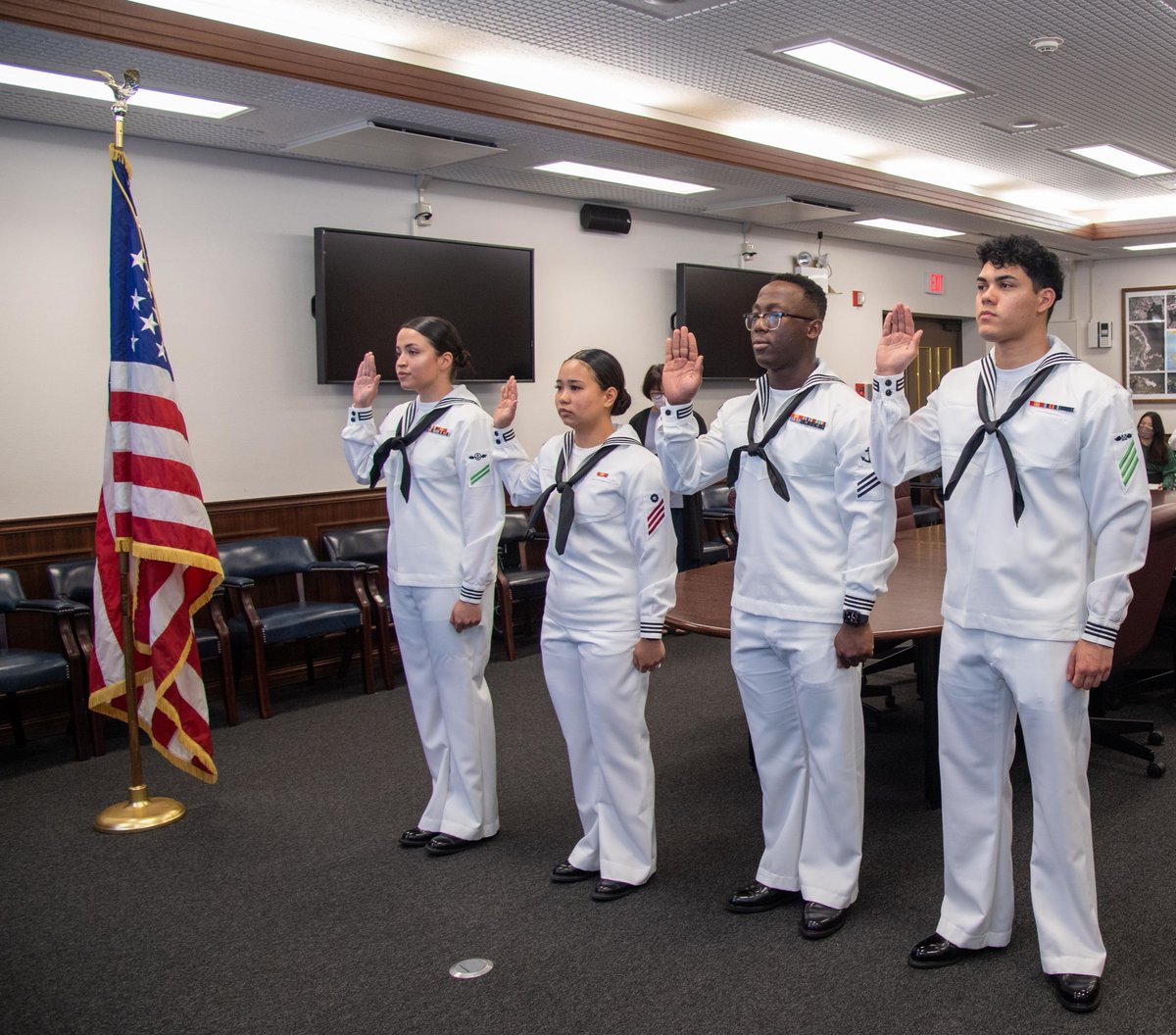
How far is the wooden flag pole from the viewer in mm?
4082

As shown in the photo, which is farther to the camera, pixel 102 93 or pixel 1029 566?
pixel 102 93

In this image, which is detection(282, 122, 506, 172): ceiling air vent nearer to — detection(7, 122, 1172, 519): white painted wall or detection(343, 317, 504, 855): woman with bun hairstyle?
detection(7, 122, 1172, 519): white painted wall

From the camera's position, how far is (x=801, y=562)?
2.95 metres

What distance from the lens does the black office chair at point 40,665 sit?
15.4 ft

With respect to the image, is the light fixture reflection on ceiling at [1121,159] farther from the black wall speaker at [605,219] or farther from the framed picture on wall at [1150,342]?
the framed picture on wall at [1150,342]

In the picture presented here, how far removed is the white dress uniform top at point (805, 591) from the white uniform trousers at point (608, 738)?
34cm

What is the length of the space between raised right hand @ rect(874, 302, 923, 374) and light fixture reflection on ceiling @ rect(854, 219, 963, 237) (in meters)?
Result: 6.63

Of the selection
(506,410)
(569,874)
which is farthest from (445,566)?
(569,874)

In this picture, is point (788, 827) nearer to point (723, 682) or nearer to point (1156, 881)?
point (1156, 881)

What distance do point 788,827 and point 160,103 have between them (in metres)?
4.27

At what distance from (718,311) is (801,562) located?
6.08m

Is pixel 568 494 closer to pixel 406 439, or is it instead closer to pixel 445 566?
pixel 445 566

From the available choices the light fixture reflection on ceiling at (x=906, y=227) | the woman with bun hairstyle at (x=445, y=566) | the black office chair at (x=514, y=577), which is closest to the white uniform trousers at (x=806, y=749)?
A: the woman with bun hairstyle at (x=445, y=566)

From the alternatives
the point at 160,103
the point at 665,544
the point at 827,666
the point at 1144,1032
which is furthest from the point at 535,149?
the point at 1144,1032
